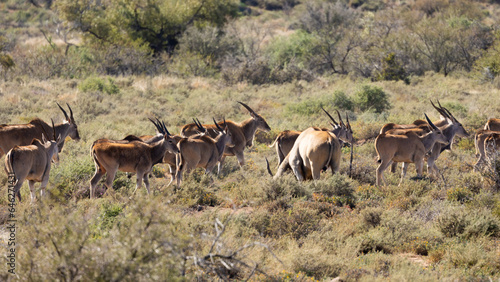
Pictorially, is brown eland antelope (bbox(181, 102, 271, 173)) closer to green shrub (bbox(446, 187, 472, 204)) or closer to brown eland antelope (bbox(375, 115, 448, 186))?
brown eland antelope (bbox(375, 115, 448, 186))

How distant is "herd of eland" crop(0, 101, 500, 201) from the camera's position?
998 centimetres

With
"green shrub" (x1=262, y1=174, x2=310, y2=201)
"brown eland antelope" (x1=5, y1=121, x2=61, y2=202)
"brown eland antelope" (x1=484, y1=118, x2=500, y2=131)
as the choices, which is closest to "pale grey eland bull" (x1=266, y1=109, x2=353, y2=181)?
"green shrub" (x1=262, y1=174, x2=310, y2=201)

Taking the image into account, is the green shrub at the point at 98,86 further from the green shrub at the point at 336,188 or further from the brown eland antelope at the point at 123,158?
the green shrub at the point at 336,188

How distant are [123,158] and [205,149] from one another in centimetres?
217

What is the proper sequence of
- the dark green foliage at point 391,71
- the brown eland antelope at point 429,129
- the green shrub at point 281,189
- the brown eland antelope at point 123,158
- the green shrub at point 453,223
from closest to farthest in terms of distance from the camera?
the green shrub at point 453,223 < the green shrub at point 281,189 < the brown eland antelope at point 123,158 < the brown eland antelope at point 429,129 < the dark green foliage at point 391,71

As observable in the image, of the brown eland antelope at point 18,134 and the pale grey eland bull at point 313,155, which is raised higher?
the pale grey eland bull at point 313,155

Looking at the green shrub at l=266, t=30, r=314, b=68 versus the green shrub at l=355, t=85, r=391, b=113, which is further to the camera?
the green shrub at l=266, t=30, r=314, b=68

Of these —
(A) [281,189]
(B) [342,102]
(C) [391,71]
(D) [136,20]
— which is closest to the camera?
(A) [281,189]

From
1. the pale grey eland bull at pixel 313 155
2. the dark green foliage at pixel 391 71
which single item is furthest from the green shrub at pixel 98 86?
the pale grey eland bull at pixel 313 155

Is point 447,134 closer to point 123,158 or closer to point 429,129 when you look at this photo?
point 429,129

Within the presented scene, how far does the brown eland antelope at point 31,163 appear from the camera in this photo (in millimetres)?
9008

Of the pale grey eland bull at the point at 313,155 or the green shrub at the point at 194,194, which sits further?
the pale grey eland bull at the point at 313,155

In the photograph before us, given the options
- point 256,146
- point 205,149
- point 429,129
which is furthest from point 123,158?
point 429,129

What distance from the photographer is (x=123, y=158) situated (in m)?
10.4
